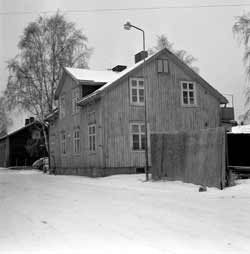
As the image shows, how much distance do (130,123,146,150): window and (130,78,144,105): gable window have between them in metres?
1.42

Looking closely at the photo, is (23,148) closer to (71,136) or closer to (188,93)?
(71,136)

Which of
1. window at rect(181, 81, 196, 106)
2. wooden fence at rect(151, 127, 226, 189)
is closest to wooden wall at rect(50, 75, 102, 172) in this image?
window at rect(181, 81, 196, 106)

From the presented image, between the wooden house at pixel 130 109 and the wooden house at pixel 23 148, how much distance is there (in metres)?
27.3

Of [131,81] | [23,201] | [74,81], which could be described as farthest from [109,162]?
[23,201]

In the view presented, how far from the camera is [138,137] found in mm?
25500

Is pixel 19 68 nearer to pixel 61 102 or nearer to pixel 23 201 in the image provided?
pixel 61 102

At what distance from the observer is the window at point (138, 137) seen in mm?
25328

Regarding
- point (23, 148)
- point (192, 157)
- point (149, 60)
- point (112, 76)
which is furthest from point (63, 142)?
point (23, 148)

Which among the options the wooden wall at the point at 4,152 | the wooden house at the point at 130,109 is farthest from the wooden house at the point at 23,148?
the wooden house at the point at 130,109

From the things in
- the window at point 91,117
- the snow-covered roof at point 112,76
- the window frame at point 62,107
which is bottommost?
the window at point 91,117

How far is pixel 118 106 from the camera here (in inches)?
997

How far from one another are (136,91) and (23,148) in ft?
120

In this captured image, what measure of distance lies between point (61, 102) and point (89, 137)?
24.9 ft

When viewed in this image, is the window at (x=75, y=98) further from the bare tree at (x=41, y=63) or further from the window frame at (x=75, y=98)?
the bare tree at (x=41, y=63)
